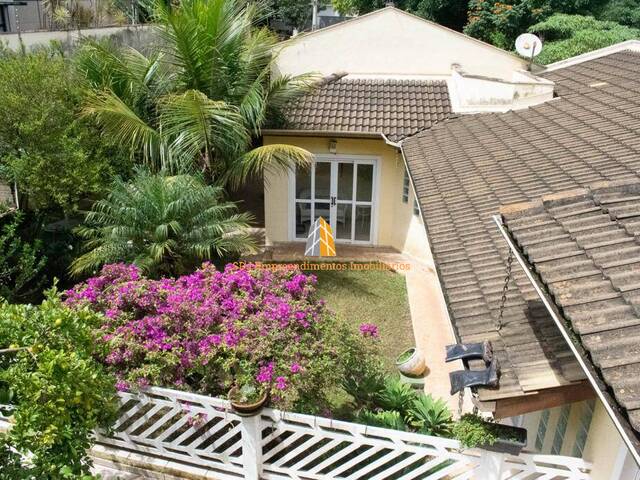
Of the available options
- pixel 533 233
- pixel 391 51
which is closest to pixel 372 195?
pixel 391 51

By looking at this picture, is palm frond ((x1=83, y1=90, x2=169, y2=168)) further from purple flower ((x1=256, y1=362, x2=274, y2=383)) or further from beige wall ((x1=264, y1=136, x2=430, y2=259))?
purple flower ((x1=256, y1=362, x2=274, y2=383))

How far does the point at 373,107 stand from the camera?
1409cm

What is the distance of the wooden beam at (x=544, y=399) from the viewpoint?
4.08 metres

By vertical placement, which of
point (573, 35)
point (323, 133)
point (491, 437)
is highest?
point (573, 35)

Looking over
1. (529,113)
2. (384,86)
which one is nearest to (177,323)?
(529,113)

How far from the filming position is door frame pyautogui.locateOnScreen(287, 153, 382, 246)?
1427cm

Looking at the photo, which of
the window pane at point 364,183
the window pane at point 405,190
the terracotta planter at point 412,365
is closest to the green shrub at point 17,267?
the terracotta planter at point 412,365

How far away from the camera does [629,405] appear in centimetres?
282

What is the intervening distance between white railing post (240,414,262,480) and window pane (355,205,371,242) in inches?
391

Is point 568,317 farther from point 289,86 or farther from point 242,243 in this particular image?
point 289,86

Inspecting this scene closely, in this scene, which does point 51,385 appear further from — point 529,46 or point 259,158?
point 529,46

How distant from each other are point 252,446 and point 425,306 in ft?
23.3

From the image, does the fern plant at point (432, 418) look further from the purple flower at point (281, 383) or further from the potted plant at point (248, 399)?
the potted plant at point (248, 399)

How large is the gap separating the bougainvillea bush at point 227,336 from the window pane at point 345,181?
7.96m
